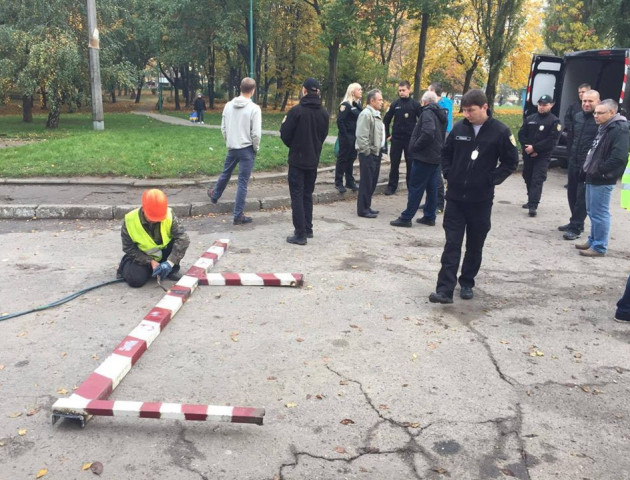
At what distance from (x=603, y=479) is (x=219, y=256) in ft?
15.4

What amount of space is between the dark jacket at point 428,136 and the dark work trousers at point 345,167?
205 centimetres

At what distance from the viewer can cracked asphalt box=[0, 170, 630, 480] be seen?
3121mm

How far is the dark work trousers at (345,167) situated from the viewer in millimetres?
10094

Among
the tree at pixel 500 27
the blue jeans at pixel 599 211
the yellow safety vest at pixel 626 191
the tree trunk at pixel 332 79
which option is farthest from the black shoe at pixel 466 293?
the tree trunk at pixel 332 79

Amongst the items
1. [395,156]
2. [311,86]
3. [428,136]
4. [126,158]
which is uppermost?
[311,86]

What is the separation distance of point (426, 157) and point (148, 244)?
4340 mm

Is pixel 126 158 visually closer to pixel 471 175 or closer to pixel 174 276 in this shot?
pixel 174 276

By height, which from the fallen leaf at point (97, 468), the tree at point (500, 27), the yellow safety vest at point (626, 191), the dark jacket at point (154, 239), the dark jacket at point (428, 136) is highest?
the tree at point (500, 27)

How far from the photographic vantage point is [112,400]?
11.7 ft

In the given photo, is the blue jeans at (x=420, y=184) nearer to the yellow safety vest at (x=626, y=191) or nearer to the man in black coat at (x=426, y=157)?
the man in black coat at (x=426, y=157)

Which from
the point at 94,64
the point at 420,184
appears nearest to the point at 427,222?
the point at 420,184

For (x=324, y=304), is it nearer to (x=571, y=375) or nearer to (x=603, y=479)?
(x=571, y=375)

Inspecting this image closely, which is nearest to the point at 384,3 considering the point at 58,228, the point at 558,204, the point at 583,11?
the point at 583,11

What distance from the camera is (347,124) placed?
970 cm
